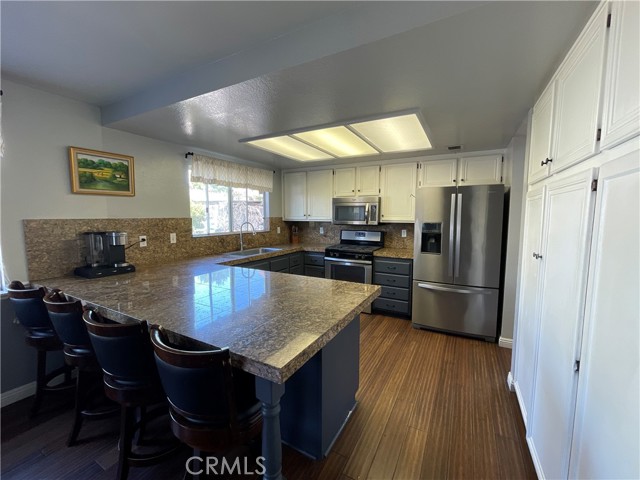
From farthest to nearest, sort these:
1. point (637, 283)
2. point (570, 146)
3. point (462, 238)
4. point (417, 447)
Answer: point (462, 238), point (417, 447), point (570, 146), point (637, 283)

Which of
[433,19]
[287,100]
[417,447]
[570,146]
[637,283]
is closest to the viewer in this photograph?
[637,283]

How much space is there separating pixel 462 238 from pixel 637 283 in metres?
2.39

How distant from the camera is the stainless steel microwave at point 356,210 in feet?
12.8

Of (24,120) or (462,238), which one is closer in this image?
(24,120)

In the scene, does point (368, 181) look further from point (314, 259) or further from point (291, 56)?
point (291, 56)

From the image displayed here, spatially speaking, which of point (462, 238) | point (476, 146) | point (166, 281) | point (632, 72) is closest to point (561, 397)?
point (632, 72)

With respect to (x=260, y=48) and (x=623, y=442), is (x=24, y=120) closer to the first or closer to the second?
(x=260, y=48)

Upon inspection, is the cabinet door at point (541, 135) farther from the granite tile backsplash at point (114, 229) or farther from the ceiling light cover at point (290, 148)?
the granite tile backsplash at point (114, 229)

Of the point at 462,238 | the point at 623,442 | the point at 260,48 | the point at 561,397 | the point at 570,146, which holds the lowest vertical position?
the point at 561,397

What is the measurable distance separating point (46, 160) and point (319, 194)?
3.20 m

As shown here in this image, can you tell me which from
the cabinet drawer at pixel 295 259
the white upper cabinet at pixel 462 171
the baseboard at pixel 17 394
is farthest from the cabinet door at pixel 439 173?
the baseboard at pixel 17 394

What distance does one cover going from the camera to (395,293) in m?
3.58

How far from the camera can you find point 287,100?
71.9 inches

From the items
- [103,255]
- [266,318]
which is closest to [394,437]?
[266,318]
